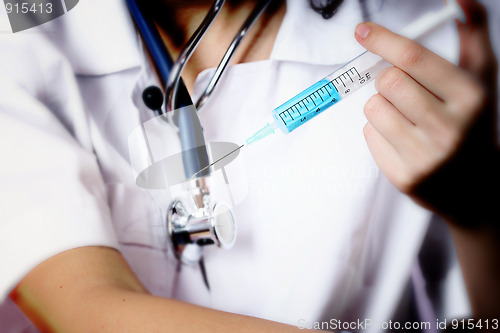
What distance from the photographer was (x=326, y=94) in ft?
1.90

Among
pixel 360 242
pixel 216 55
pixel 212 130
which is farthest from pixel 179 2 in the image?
pixel 360 242

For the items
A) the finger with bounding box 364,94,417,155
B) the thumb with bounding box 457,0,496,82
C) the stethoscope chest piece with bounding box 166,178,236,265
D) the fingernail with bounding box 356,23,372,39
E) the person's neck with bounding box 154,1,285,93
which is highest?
the person's neck with bounding box 154,1,285,93

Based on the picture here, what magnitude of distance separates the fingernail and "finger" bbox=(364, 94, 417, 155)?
92 mm

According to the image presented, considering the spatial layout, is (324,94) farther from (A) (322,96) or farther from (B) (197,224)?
(B) (197,224)

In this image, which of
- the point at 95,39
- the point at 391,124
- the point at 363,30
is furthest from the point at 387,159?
the point at 95,39

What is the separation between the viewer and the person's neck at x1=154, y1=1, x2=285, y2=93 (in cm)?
61

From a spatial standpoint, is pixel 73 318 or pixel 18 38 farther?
pixel 18 38

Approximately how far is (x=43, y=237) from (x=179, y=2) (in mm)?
417

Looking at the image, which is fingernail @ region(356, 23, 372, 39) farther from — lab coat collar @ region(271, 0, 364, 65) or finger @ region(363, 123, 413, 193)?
finger @ region(363, 123, 413, 193)

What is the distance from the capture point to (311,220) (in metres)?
0.59

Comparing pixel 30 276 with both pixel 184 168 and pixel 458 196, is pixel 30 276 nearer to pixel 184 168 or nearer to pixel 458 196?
pixel 184 168

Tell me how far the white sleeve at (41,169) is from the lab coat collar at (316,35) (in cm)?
35

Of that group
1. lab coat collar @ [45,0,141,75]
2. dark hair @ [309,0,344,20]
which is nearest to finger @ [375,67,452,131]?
dark hair @ [309,0,344,20]

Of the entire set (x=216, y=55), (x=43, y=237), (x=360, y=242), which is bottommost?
(x=360, y=242)
